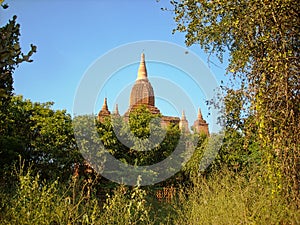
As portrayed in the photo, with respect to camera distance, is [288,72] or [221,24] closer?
[288,72]

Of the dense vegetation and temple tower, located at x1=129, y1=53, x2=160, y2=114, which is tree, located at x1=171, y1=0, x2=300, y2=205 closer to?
the dense vegetation

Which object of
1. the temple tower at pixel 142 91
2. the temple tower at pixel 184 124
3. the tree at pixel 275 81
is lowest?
the tree at pixel 275 81

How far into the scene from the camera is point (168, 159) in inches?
515

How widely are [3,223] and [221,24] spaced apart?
14.2ft

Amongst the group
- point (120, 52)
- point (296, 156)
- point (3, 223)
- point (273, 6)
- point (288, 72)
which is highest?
point (120, 52)

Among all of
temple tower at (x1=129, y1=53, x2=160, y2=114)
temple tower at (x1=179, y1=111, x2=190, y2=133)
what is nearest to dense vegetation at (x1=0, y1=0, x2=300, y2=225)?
temple tower at (x1=179, y1=111, x2=190, y2=133)

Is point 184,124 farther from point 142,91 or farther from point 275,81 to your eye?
point 142,91

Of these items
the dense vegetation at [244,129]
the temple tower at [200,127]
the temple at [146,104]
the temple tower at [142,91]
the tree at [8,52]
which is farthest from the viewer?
the temple tower at [142,91]

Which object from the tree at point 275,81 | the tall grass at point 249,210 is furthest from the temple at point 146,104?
the tree at point 275,81

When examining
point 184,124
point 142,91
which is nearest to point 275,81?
point 184,124

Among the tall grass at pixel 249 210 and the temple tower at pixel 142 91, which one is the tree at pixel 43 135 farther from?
the temple tower at pixel 142 91

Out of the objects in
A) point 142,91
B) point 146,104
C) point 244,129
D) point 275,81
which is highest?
point 142,91

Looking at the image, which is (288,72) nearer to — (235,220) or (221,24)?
(235,220)

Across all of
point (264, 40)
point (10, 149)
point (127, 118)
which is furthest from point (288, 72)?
point (127, 118)
